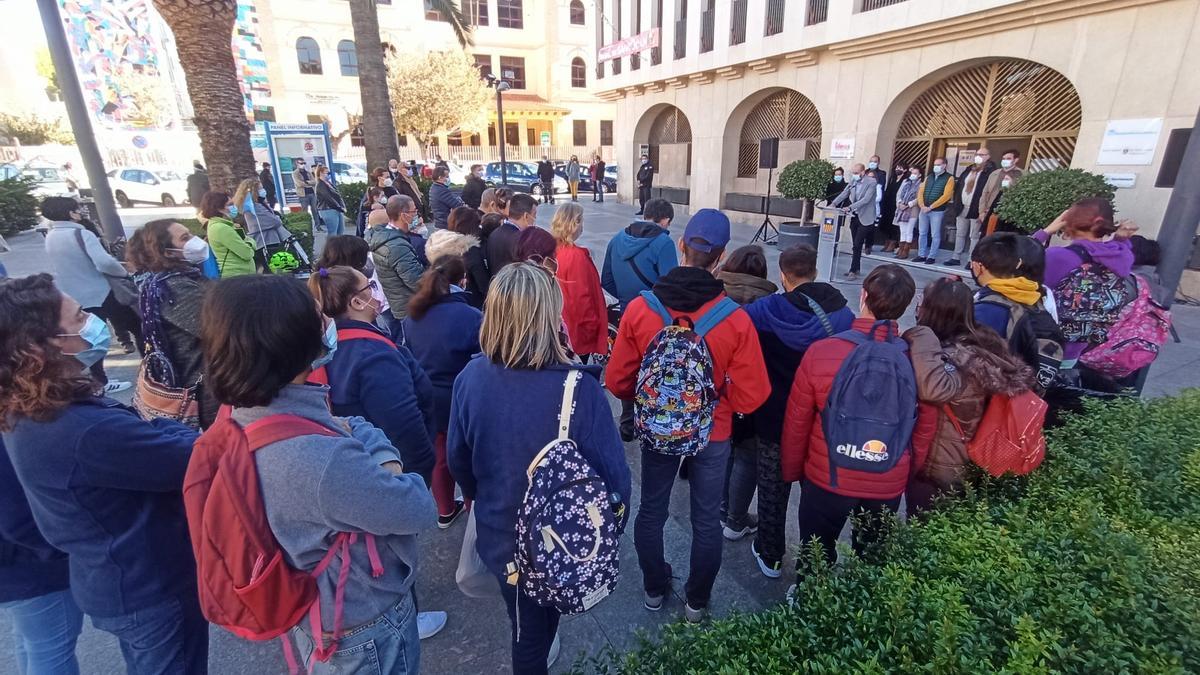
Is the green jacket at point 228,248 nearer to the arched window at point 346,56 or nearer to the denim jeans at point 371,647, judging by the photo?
the denim jeans at point 371,647

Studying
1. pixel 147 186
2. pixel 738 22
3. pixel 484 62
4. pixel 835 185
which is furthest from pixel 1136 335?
pixel 484 62

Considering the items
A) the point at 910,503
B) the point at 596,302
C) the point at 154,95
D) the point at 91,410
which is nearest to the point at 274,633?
the point at 91,410

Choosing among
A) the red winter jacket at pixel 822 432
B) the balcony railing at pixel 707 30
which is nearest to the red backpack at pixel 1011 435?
the red winter jacket at pixel 822 432

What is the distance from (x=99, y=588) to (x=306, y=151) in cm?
1549

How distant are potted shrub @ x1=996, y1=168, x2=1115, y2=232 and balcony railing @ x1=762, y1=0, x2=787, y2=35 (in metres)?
7.76

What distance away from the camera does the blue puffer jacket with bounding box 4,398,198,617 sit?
1.52 meters

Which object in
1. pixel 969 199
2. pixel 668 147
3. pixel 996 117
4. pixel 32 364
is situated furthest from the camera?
pixel 668 147

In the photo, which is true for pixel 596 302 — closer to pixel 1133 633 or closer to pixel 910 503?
pixel 910 503

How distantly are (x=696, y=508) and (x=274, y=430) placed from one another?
1918 millimetres

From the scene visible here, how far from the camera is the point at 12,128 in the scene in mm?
32438

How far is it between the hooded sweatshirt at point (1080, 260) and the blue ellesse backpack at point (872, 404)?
171 centimetres

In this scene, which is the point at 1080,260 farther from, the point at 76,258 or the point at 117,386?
the point at 117,386

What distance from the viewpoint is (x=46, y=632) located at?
6.23 feet

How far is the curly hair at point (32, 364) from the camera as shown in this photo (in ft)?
4.84
